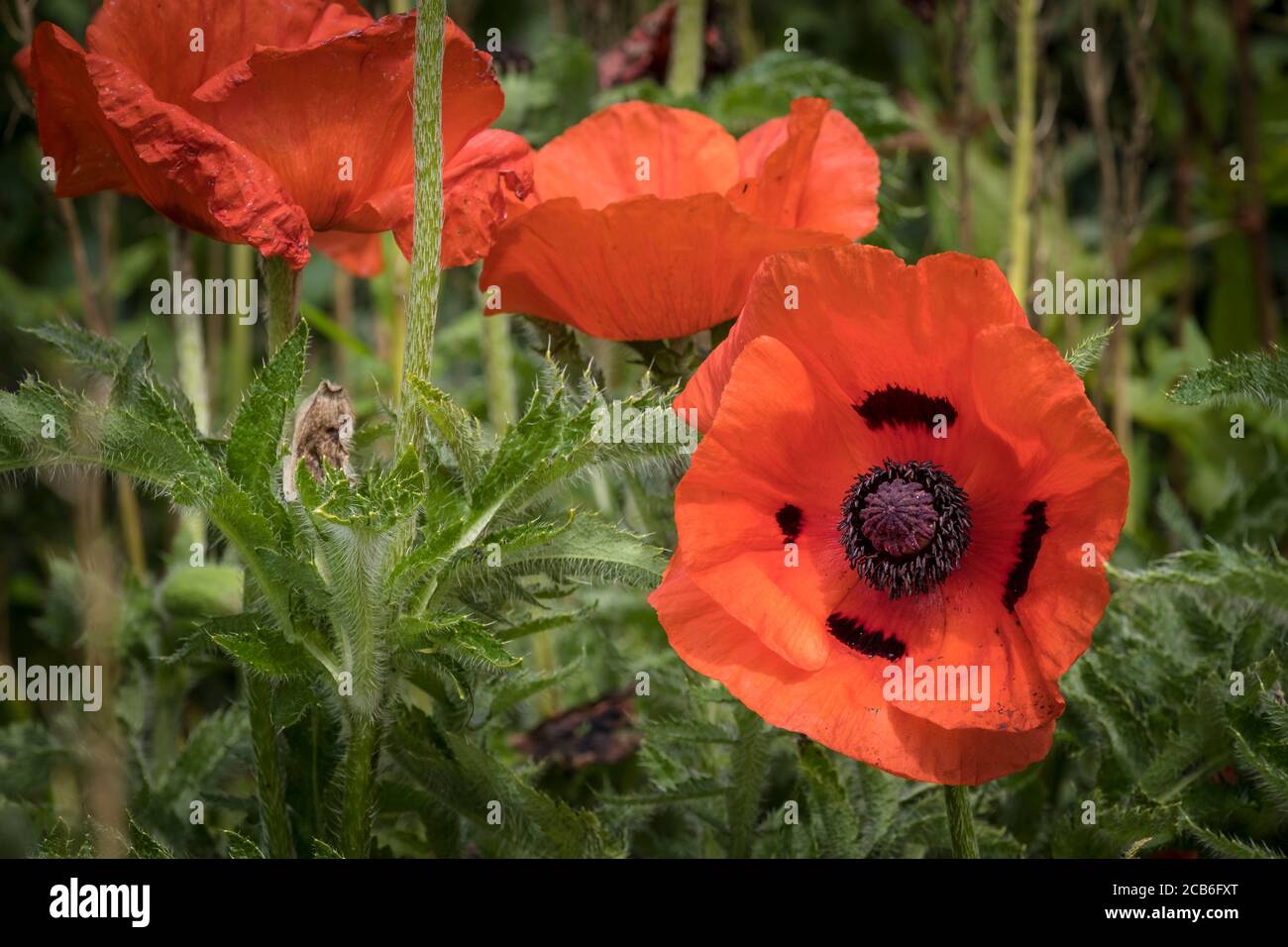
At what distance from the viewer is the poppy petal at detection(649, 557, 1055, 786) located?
0.90m

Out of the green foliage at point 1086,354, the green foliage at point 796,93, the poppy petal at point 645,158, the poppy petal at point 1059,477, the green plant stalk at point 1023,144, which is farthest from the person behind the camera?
the green plant stalk at point 1023,144

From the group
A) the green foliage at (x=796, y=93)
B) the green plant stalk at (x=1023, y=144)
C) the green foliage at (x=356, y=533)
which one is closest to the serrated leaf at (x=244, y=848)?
the green foliage at (x=356, y=533)

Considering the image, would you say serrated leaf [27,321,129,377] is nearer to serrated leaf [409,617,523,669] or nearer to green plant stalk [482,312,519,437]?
serrated leaf [409,617,523,669]

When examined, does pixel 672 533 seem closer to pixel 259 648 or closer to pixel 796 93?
pixel 259 648

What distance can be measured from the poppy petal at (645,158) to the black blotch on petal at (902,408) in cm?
26

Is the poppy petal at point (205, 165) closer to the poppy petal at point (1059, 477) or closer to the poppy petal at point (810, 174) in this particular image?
the poppy petal at point (810, 174)

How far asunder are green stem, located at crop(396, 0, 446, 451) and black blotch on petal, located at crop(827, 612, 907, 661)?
0.96ft

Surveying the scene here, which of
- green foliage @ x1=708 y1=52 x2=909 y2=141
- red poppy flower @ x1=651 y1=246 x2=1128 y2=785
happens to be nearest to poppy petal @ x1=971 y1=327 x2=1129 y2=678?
red poppy flower @ x1=651 y1=246 x2=1128 y2=785

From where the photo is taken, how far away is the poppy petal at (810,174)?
1.09 meters

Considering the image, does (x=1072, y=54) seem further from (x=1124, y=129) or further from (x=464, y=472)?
(x=464, y=472)

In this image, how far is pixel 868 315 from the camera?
37.7 inches

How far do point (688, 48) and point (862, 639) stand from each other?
40.3 inches
